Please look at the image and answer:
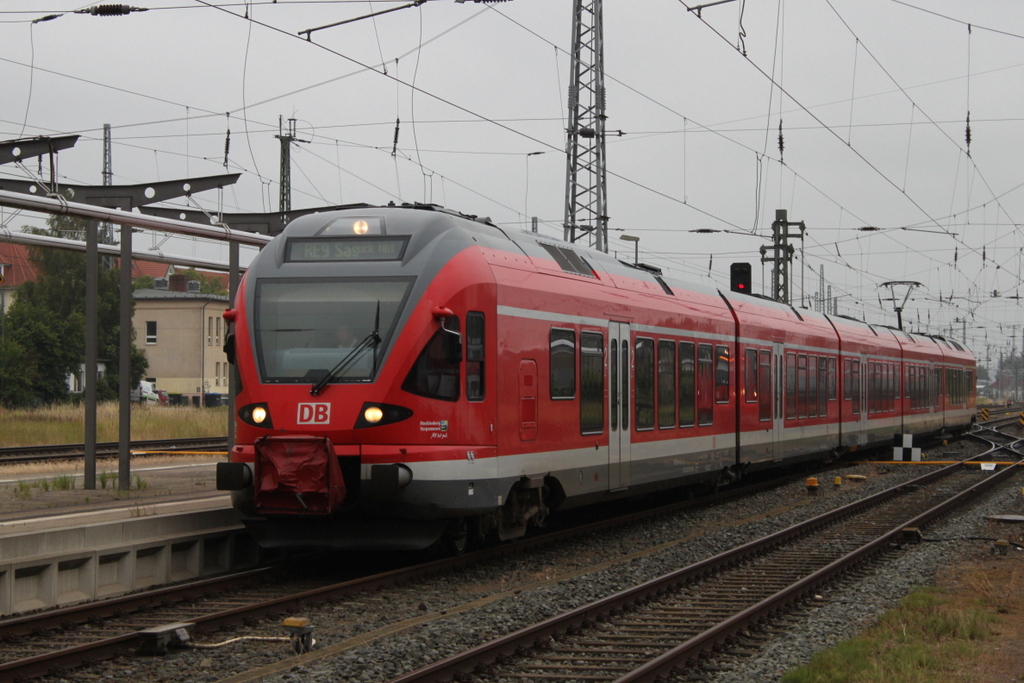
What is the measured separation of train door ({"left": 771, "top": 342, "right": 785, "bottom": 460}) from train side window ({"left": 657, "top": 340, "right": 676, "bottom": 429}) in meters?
5.34

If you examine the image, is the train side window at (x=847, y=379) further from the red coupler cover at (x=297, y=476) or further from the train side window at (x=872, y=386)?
the red coupler cover at (x=297, y=476)

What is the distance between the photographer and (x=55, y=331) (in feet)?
175

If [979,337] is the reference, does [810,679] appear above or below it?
below

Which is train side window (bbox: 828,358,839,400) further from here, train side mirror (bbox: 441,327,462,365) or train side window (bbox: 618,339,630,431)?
train side mirror (bbox: 441,327,462,365)

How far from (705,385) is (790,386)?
17.0ft

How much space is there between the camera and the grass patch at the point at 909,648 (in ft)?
24.5

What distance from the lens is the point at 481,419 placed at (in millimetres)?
11422

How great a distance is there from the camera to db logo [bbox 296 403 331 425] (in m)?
10.8

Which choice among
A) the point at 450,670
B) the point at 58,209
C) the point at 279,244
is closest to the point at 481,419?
the point at 279,244

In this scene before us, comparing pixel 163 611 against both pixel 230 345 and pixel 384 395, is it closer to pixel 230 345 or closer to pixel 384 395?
pixel 384 395

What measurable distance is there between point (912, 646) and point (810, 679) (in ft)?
4.49

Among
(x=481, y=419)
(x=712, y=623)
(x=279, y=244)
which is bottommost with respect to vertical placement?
(x=712, y=623)

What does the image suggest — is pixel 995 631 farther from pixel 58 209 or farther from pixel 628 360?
pixel 58 209

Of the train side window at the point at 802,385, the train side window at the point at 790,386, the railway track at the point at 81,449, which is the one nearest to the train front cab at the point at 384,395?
the train side window at the point at 790,386
